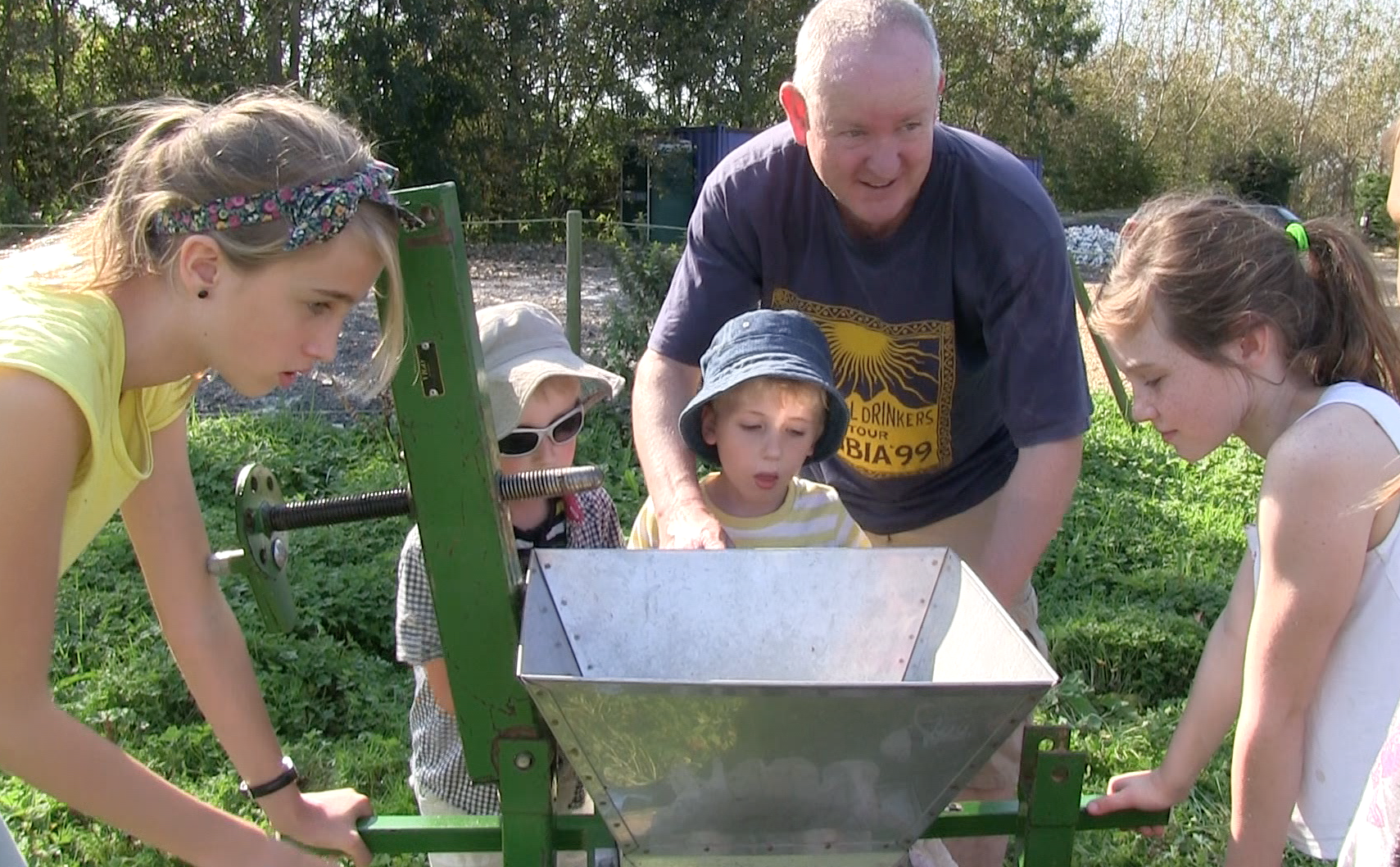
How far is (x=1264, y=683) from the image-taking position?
4.90ft

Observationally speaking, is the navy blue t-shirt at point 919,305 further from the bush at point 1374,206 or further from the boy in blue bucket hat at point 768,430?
the bush at point 1374,206

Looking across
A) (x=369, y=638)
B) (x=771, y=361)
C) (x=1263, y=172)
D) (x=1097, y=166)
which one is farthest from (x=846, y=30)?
(x=1097, y=166)

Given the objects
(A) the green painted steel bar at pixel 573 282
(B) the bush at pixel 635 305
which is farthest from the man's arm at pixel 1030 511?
(B) the bush at pixel 635 305

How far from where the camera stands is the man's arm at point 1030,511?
81.5 inches

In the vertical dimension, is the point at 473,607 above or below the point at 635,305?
above

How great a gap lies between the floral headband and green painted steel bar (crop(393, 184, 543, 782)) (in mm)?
63

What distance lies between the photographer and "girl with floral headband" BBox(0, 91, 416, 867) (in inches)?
48.4

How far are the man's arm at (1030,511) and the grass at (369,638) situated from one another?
3.73ft

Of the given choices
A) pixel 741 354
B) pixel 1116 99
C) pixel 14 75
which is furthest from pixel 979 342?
pixel 1116 99

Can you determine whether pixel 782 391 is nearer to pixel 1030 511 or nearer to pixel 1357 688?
pixel 1030 511

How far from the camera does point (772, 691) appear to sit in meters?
1.15

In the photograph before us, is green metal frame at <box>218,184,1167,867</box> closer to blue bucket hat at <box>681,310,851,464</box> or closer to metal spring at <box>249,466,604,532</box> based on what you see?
metal spring at <box>249,466,604,532</box>

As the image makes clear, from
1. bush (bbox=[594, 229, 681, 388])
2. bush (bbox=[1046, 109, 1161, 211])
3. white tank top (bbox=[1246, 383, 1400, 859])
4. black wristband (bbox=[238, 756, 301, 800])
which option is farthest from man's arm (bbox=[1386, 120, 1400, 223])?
bush (bbox=[1046, 109, 1161, 211])

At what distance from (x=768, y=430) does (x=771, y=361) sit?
141mm
